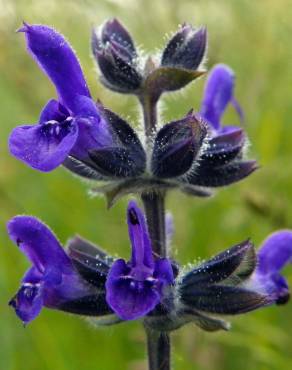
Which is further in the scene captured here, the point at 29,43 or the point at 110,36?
the point at 110,36

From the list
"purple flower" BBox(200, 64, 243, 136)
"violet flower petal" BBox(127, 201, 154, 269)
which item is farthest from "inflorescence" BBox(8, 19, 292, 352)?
"purple flower" BBox(200, 64, 243, 136)

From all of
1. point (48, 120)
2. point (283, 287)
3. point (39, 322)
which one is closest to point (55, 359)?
point (39, 322)

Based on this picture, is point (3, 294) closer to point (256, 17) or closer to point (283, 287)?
point (283, 287)

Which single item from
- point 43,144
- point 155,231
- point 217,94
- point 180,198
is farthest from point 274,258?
point 180,198

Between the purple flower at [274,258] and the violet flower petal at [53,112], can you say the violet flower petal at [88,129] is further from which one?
the purple flower at [274,258]

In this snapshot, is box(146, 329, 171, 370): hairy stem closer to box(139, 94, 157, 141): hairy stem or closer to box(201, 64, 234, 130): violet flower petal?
box(139, 94, 157, 141): hairy stem

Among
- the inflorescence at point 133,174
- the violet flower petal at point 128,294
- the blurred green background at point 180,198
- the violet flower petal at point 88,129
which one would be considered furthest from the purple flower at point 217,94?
the violet flower petal at point 128,294

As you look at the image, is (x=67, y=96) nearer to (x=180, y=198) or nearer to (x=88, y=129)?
(x=88, y=129)
